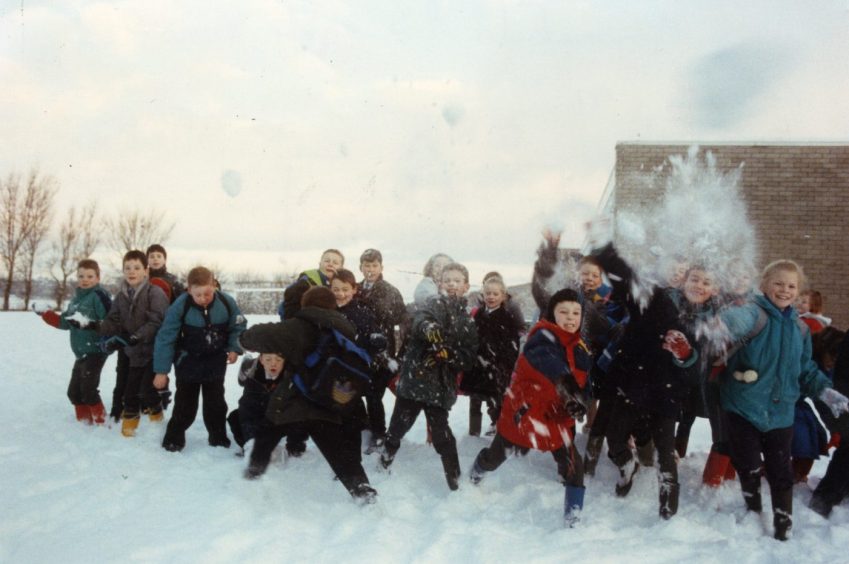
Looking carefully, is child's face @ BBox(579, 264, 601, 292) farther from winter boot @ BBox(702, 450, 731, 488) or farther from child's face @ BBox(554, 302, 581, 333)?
winter boot @ BBox(702, 450, 731, 488)

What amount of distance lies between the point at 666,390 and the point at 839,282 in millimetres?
9555

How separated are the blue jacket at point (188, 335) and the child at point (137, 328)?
44cm

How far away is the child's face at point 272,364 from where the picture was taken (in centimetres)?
518

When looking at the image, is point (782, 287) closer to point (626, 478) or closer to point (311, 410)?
point (626, 478)

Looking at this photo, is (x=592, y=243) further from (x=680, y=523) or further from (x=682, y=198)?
(x=682, y=198)

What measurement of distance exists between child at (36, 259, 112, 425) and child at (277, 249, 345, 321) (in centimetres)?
206

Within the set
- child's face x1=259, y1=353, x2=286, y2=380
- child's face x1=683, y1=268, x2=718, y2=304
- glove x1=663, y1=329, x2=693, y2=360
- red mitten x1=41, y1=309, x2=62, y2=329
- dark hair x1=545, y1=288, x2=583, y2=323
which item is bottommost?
child's face x1=259, y1=353, x2=286, y2=380

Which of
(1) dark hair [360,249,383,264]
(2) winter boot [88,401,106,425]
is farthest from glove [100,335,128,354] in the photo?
(1) dark hair [360,249,383,264]

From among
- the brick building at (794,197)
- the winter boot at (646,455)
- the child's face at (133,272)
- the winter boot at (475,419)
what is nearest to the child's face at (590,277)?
the winter boot at (646,455)

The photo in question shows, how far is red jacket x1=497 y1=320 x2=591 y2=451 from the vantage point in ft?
14.0

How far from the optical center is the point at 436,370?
16.2 ft

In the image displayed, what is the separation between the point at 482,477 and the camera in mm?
4766

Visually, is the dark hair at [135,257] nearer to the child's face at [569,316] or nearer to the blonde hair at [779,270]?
the child's face at [569,316]

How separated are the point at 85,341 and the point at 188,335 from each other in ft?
4.80
